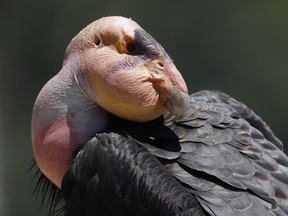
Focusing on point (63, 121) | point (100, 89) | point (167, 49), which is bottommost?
point (167, 49)

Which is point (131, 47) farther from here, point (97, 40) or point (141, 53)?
point (97, 40)

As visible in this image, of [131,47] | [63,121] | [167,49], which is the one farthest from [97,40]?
[167,49]

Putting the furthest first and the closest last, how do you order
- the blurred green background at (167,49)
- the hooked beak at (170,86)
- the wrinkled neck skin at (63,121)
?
the blurred green background at (167,49) < the wrinkled neck skin at (63,121) < the hooked beak at (170,86)

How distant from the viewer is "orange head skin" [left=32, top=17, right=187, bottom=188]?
437cm

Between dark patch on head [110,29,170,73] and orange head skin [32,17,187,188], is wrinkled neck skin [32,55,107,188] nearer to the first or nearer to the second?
orange head skin [32,17,187,188]

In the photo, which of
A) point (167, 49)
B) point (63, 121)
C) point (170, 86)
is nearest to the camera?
point (170, 86)

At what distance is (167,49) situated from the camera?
902cm

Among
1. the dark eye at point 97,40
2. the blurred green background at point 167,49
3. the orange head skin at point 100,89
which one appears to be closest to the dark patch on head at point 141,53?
the orange head skin at point 100,89

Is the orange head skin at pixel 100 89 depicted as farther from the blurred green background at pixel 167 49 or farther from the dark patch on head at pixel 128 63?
the blurred green background at pixel 167 49

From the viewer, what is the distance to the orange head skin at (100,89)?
437 cm

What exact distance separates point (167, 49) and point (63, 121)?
4.60 m

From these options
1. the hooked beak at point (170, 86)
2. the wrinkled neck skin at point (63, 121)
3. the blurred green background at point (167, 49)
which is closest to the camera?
the hooked beak at point (170, 86)

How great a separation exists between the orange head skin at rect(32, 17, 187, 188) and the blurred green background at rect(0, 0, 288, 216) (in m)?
4.21

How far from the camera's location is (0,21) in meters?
9.43
